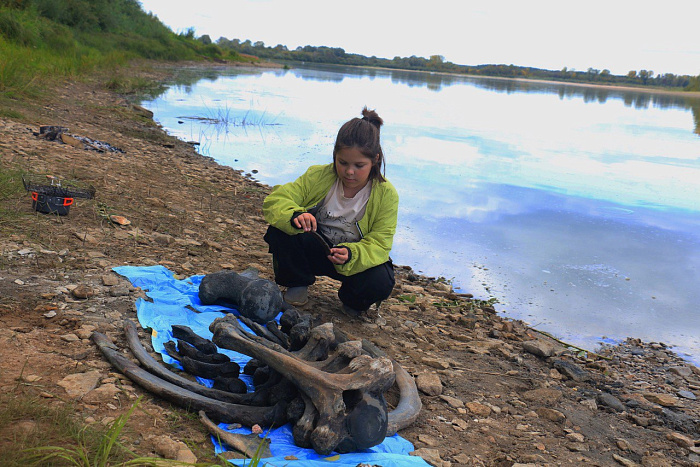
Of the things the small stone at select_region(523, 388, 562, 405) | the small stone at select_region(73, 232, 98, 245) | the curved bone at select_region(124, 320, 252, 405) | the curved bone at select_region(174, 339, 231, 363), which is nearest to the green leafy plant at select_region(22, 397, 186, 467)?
the curved bone at select_region(124, 320, 252, 405)

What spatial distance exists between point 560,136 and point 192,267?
432 inches

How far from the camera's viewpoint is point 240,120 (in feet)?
40.3

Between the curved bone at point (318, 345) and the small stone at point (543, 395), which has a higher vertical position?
the curved bone at point (318, 345)

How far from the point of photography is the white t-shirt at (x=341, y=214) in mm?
3480

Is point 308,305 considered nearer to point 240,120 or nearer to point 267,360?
point 267,360

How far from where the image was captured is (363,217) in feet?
11.4

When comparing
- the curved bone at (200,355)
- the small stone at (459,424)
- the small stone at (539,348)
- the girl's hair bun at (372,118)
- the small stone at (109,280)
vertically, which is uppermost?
the girl's hair bun at (372,118)

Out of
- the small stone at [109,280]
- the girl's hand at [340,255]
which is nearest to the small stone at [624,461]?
the girl's hand at [340,255]

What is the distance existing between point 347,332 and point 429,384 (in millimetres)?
681

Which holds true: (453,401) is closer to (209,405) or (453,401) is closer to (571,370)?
(571,370)

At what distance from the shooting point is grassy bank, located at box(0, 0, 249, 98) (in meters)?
9.18

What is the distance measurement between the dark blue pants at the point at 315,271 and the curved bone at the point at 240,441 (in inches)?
57.7

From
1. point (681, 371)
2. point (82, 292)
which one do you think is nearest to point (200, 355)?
point (82, 292)

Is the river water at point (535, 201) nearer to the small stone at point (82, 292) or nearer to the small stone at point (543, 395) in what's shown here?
the small stone at point (543, 395)
